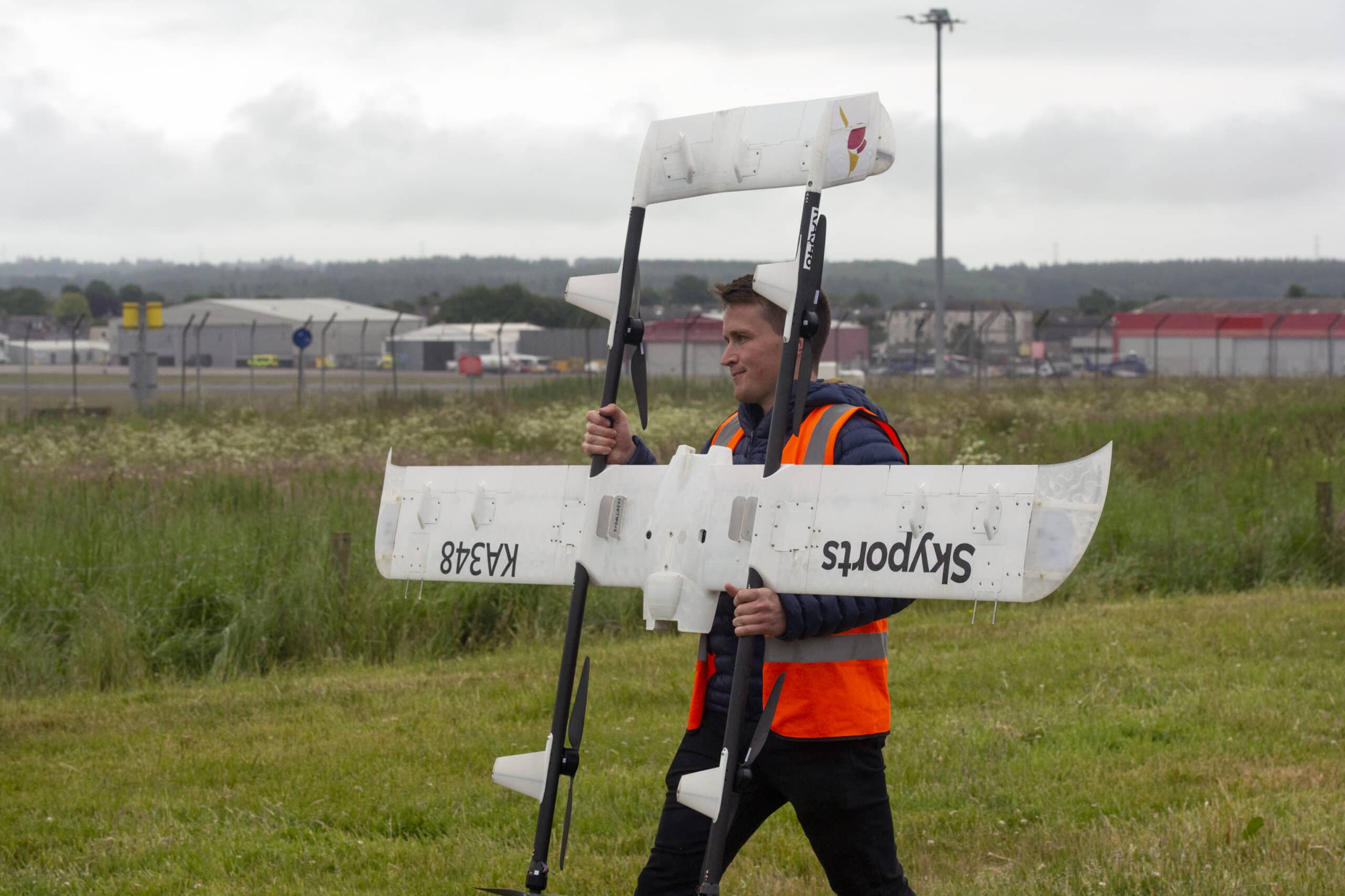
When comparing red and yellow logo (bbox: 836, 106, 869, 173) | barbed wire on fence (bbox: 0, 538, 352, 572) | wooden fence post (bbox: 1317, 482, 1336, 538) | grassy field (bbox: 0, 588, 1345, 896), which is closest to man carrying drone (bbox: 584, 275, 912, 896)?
red and yellow logo (bbox: 836, 106, 869, 173)

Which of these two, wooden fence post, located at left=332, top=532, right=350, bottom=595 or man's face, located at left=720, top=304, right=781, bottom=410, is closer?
man's face, located at left=720, top=304, right=781, bottom=410

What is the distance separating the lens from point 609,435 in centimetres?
374

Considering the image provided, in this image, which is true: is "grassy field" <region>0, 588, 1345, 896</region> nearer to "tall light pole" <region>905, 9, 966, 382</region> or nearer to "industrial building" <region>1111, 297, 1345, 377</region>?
"tall light pole" <region>905, 9, 966, 382</region>

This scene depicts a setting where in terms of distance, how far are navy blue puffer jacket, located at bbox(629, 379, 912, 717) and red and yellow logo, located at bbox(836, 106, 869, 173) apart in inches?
22.0

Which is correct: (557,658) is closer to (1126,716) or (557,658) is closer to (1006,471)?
(1126,716)

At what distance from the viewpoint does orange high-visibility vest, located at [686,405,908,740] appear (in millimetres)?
3545

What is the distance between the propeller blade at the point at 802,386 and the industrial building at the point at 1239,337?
50389 millimetres

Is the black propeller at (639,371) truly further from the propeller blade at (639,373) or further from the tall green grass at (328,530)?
the tall green grass at (328,530)

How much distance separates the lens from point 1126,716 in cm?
722

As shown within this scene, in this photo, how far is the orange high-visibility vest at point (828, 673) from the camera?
11.6 feet

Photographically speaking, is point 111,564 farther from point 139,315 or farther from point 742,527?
point 139,315

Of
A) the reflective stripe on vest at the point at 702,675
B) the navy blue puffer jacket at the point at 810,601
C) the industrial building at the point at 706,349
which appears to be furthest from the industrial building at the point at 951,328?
the reflective stripe on vest at the point at 702,675

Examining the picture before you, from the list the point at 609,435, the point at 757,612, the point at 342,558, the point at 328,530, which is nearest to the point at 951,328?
the point at 328,530

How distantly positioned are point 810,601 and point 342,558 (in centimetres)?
685
